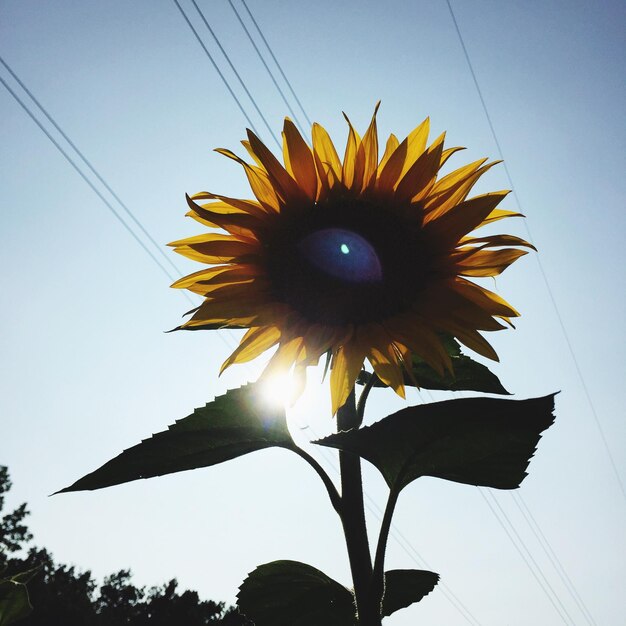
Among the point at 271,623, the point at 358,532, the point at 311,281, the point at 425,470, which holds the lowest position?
the point at 271,623

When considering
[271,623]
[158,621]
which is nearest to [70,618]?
[158,621]

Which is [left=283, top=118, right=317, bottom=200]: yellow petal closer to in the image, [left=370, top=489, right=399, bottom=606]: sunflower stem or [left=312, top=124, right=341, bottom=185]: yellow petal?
[left=312, top=124, right=341, bottom=185]: yellow petal

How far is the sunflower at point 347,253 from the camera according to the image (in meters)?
0.76

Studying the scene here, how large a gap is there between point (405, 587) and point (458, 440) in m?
0.24

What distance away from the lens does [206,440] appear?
0.60 meters

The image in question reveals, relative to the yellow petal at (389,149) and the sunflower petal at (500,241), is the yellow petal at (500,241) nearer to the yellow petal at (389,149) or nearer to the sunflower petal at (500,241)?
the sunflower petal at (500,241)

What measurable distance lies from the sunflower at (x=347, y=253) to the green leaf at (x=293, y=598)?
0.84 ft

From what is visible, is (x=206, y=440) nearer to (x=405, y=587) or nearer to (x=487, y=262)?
(x=405, y=587)

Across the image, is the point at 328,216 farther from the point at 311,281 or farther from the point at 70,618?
the point at 70,618

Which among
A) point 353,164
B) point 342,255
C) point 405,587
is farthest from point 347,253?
point 405,587

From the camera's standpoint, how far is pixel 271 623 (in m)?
0.60

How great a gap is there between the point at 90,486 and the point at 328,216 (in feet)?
1.91

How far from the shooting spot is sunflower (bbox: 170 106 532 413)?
755 millimetres

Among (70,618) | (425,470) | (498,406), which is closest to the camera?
(498,406)
